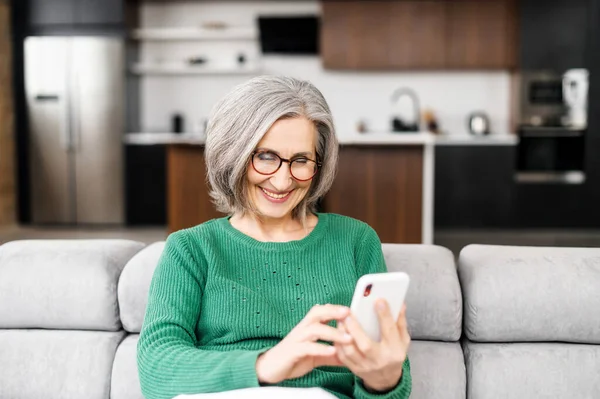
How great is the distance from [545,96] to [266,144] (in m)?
5.38

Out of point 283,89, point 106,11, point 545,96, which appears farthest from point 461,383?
point 106,11

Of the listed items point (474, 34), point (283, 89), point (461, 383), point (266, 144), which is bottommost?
point (461, 383)

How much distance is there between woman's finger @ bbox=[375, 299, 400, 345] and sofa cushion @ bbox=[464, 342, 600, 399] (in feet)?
1.95

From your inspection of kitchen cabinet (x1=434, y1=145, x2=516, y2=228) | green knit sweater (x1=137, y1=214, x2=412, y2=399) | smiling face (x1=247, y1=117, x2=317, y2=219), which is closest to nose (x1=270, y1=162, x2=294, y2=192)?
smiling face (x1=247, y1=117, x2=317, y2=219)

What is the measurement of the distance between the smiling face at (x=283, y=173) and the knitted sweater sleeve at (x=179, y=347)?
0.18 meters

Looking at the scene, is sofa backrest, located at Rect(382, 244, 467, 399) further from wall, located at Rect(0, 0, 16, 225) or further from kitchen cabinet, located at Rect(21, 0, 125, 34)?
wall, located at Rect(0, 0, 16, 225)

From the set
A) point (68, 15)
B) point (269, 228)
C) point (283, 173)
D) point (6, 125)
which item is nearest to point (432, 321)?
point (269, 228)

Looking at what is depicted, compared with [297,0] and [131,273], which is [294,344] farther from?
[297,0]

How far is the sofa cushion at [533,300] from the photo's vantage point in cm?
154

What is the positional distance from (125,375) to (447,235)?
4904 millimetres

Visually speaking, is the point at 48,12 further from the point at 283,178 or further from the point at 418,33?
the point at 283,178

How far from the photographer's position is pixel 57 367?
161 centimetres

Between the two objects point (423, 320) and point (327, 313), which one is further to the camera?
point (423, 320)

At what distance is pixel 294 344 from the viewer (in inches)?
40.4
